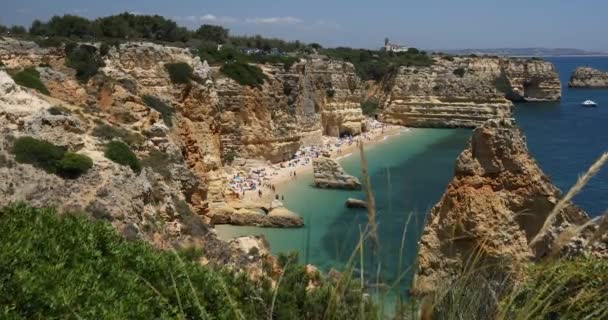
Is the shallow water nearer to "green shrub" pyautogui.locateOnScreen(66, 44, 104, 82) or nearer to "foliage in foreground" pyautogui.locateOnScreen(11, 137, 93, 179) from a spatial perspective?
"foliage in foreground" pyautogui.locateOnScreen(11, 137, 93, 179)

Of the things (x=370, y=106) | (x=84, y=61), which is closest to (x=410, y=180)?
(x=84, y=61)

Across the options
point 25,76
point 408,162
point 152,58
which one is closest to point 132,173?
point 25,76

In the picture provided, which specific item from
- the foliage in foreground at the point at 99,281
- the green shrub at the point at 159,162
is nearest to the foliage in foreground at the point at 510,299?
the foliage in foreground at the point at 99,281

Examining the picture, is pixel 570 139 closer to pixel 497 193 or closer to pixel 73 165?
pixel 497 193

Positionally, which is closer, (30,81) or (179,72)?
(30,81)

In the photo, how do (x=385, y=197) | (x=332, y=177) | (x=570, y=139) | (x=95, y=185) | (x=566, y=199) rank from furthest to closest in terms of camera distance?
(x=570, y=139), (x=332, y=177), (x=385, y=197), (x=95, y=185), (x=566, y=199)

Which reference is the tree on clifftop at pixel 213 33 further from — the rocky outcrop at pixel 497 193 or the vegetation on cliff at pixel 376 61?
the rocky outcrop at pixel 497 193

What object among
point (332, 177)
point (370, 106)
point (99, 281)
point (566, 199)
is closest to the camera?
point (566, 199)
